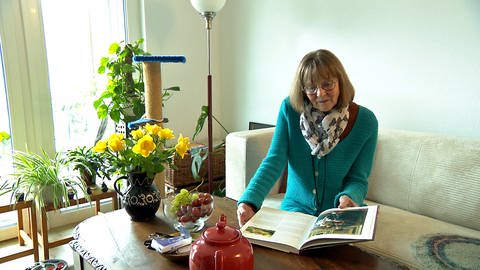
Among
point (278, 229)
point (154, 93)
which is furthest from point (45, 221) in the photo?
point (278, 229)

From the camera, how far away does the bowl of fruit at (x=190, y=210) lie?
1.18 metres

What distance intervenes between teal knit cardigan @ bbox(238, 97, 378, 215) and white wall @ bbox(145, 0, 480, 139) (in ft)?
2.67

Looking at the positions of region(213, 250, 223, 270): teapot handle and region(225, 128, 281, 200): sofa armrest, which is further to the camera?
region(225, 128, 281, 200): sofa armrest

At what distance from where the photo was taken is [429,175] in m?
1.79

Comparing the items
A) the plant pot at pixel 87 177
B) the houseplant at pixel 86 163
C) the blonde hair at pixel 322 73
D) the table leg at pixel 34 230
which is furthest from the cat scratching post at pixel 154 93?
the blonde hair at pixel 322 73

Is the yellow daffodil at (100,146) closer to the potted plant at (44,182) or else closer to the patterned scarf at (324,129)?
the patterned scarf at (324,129)

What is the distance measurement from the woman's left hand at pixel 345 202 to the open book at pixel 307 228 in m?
0.10

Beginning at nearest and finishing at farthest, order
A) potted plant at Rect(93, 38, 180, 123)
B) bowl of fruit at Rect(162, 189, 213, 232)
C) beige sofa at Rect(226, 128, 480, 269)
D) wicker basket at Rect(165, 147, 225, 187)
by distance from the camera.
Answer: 1. bowl of fruit at Rect(162, 189, 213, 232)
2. beige sofa at Rect(226, 128, 480, 269)
3. potted plant at Rect(93, 38, 180, 123)
4. wicker basket at Rect(165, 147, 225, 187)

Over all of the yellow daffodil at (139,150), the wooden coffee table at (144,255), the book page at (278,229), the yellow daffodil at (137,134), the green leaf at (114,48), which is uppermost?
the green leaf at (114,48)

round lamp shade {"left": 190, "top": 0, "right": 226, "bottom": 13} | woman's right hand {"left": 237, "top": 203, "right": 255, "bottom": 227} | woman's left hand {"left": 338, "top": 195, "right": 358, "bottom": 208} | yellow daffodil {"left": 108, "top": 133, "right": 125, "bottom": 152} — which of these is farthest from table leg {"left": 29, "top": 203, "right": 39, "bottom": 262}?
woman's left hand {"left": 338, "top": 195, "right": 358, "bottom": 208}

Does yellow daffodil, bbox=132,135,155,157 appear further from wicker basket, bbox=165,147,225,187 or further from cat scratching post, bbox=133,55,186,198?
wicker basket, bbox=165,147,225,187

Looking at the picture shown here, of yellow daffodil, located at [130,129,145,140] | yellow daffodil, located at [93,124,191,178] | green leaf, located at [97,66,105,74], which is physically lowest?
yellow daffodil, located at [93,124,191,178]

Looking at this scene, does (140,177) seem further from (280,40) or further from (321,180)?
(280,40)

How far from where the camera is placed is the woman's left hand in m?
1.23
